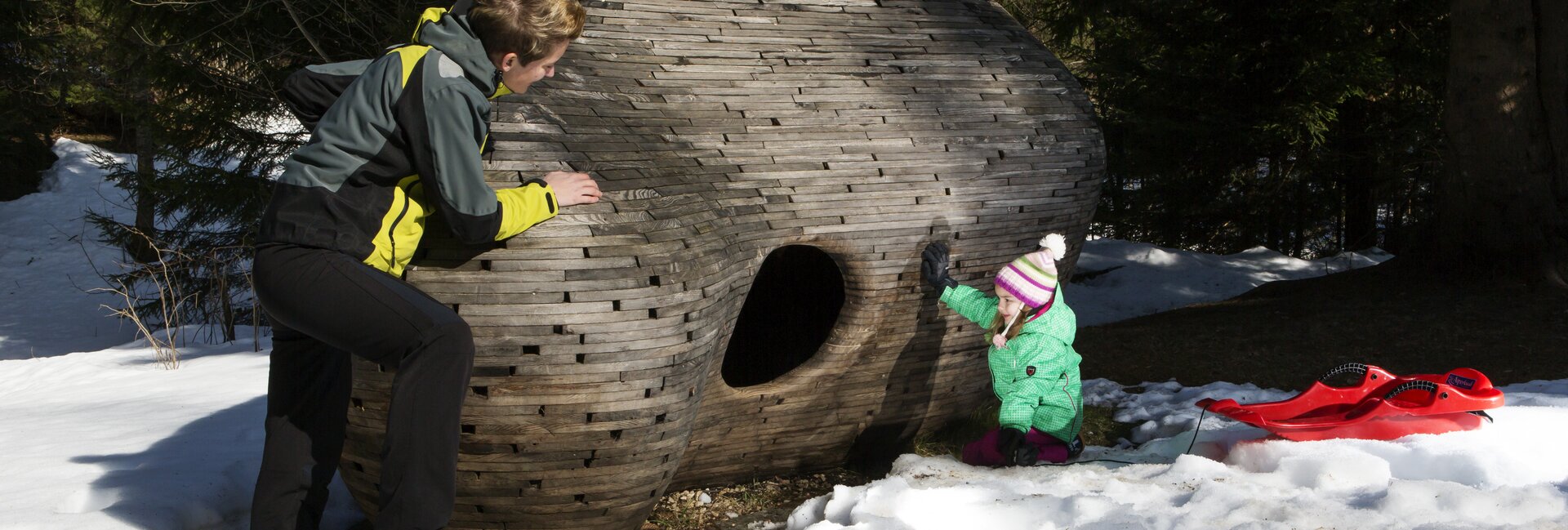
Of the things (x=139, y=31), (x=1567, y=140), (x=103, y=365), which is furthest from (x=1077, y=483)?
(x=139, y=31)

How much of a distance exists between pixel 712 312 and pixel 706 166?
624 millimetres

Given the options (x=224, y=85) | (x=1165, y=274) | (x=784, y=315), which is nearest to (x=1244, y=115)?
(x=1165, y=274)

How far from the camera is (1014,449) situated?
464 cm

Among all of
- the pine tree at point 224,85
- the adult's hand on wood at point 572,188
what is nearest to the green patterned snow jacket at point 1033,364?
the adult's hand on wood at point 572,188

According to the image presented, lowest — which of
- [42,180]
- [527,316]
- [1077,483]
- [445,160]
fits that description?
[42,180]

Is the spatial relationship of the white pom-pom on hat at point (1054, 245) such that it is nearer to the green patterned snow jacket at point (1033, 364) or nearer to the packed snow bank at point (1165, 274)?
the green patterned snow jacket at point (1033, 364)

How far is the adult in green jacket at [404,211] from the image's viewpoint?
2777 millimetres

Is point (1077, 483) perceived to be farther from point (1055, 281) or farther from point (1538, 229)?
point (1538, 229)

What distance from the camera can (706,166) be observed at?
4219 millimetres

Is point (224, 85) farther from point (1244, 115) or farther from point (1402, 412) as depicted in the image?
point (1402, 412)

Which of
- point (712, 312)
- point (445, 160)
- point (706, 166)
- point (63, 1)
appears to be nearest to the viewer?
point (445, 160)

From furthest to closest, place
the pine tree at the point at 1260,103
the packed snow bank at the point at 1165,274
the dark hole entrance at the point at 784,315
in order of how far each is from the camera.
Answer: the packed snow bank at the point at 1165,274 → the pine tree at the point at 1260,103 → the dark hole entrance at the point at 784,315

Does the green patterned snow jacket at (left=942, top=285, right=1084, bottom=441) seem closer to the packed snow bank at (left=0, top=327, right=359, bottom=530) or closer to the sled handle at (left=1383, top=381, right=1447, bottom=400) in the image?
the sled handle at (left=1383, top=381, right=1447, bottom=400)

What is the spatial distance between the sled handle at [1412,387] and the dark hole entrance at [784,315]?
8.25ft
